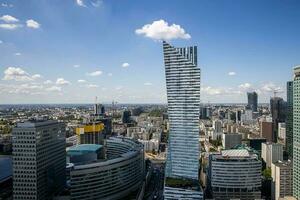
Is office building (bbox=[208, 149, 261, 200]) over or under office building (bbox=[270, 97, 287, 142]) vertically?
under

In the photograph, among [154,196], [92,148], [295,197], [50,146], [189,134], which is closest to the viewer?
[295,197]

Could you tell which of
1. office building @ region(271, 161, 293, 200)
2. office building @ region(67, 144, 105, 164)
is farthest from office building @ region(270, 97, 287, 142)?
office building @ region(67, 144, 105, 164)

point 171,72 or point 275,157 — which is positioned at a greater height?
point 171,72

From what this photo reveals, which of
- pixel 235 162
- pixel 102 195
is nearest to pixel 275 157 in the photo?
pixel 235 162

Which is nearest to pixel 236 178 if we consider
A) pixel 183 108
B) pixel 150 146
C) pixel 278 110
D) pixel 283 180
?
pixel 283 180

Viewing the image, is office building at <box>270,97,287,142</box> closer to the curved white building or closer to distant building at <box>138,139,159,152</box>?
distant building at <box>138,139,159,152</box>

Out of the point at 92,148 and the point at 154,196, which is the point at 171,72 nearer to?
the point at 154,196
